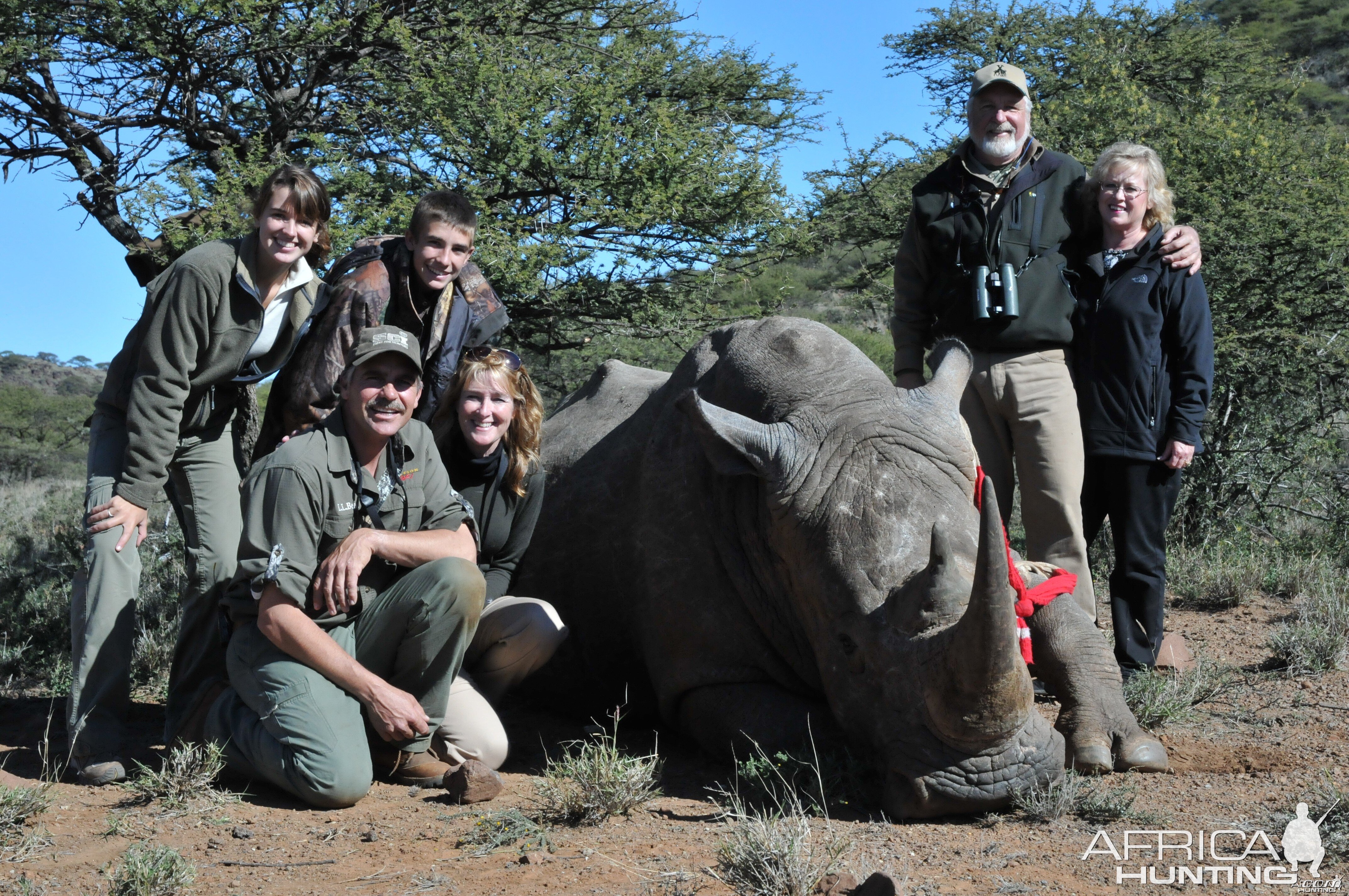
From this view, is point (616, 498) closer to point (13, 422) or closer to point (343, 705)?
point (343, 705)

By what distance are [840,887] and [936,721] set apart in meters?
0.70

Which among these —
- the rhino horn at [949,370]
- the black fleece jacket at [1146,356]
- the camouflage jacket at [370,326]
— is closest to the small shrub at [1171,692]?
the black fleece jacket at [1146,356]

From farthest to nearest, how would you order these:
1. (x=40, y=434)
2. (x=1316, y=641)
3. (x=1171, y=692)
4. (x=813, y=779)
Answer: (x=40, y=434)
(x=1316, y=641)
(x=1171, y=692)
(x=813, y=779)

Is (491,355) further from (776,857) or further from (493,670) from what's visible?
(776,857)

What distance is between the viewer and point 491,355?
5367 mm

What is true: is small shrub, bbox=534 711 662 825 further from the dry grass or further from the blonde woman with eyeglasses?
the blonde woman with eyeglasses

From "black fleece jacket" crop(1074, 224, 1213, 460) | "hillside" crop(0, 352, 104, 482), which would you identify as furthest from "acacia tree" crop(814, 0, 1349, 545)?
"hillside" crop(0, 352, 104, 482)

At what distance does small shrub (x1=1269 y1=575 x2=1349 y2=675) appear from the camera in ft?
19.5

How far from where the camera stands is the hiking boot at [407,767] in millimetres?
4871

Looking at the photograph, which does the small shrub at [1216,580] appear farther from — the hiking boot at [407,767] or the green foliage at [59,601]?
the green foliage at [59,601]

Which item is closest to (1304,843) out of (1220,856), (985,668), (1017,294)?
(1220,856)

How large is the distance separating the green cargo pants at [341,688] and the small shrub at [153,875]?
0.76 metres

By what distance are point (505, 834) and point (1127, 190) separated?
406cm

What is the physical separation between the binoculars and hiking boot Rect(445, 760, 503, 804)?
3068 mm
